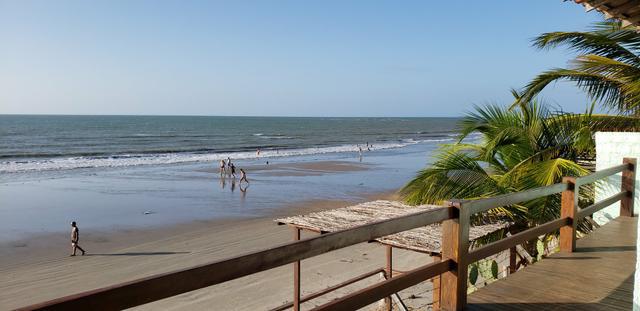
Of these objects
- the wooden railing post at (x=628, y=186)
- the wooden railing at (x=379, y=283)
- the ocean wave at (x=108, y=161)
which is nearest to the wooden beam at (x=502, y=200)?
the wooden railing at (x=379, y=283)

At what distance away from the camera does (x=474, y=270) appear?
28.0 ft

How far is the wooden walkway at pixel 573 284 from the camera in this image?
164 inches

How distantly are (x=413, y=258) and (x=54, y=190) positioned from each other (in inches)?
785

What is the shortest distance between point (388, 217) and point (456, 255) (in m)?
3.94

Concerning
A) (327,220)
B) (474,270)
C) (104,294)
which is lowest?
(474,270)

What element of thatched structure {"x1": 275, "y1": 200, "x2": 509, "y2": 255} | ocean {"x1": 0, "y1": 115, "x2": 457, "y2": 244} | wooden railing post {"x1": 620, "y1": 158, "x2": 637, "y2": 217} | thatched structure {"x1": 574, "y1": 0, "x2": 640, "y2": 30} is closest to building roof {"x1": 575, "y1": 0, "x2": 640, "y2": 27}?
thatched structure {"x1": 574, "y1": 0, "x2": 640, "y2": 30}

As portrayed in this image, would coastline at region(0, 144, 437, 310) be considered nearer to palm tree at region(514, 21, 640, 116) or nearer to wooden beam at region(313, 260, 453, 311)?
palm tree at region(514, 21, 640, 116)

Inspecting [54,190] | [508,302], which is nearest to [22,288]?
[508,302]

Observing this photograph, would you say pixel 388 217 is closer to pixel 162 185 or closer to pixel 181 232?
pixel 181 232

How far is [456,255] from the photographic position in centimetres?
Answer: 384

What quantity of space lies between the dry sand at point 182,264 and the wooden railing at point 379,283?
541 cm

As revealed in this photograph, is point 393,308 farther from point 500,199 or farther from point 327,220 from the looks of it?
point 500,199

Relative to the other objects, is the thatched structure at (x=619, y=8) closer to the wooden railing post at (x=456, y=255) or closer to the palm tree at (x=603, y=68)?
the wooden railing post at (x=456, y=255)

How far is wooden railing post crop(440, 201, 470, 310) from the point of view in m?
3.81
